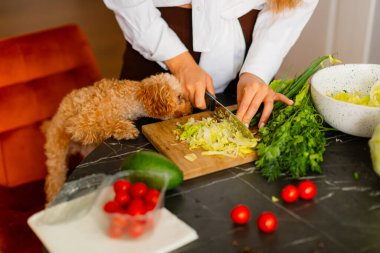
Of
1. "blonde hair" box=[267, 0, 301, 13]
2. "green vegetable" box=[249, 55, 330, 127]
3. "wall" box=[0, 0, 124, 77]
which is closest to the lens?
"green vegetable" box=[249, 55, 330, 127]

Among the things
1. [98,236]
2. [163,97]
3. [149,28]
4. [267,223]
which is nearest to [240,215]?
[267,223]

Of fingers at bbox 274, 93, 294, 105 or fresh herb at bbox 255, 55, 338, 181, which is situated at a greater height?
fingers at bbox 274, 93, 294, 105

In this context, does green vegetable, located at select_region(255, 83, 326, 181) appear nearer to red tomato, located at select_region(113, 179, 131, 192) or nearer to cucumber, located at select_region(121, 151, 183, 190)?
cucumber, located at select_region(121, 151, 183, 190)

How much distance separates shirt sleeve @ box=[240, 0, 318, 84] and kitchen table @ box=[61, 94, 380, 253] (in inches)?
17.3


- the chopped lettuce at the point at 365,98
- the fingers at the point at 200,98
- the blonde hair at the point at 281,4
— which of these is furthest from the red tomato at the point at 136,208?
the blonde hair at the point at 281,4

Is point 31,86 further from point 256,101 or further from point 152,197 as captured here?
point 152,197

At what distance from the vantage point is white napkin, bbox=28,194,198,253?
3.16ft

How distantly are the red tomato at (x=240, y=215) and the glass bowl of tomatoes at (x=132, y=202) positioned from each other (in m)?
0.15

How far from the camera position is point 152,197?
1.00m

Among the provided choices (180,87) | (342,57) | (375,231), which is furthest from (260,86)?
(342,57)

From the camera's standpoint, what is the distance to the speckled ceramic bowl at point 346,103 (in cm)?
129

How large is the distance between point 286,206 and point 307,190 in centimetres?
6

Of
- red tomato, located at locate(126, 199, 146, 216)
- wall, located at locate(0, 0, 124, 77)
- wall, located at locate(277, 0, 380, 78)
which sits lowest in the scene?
wall, located at locate(0, 0, 124, 77)

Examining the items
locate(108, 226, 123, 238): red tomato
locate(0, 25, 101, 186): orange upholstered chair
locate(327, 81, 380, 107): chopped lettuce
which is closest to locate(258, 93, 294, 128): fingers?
locate(327, 81, 380, 107): chopped lettuce
